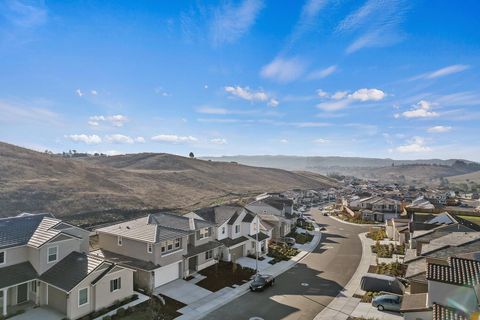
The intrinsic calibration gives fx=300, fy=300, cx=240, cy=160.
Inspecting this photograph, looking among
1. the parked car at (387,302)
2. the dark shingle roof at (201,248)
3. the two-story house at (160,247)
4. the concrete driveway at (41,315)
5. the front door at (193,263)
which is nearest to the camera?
the concrete driveway at (41,315)

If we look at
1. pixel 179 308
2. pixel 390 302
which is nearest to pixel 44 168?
pixel 179 308

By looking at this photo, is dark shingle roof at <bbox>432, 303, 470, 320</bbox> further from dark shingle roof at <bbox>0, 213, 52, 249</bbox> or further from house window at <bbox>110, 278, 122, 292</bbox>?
dark shingle roof at <bbox>0, 213, 52, 249</bbox>

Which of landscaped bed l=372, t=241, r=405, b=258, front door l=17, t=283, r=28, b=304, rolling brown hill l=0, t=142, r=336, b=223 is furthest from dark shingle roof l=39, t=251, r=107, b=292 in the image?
landscaped bed l=372, t=241, r=405, b=258

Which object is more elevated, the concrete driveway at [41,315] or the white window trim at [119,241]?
the white window trim at [119,241]

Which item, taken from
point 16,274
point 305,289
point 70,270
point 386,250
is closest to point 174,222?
point 70,270

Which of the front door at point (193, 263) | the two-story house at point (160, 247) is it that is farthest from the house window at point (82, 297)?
the front door at point (193, 263)

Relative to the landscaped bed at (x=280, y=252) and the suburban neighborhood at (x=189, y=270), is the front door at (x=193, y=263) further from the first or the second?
the landscaped bed at (x=280, y=252)

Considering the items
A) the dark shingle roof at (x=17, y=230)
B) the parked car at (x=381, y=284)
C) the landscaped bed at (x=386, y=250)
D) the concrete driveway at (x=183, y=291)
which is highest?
the dark shingle roof at (x=17, y=230)

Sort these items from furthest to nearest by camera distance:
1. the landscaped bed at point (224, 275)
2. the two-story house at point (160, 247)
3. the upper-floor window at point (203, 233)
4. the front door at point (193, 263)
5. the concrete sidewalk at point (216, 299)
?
the upper-floor window at point (203, 233)
the front door at point (193, 263)
the landscaped bed at point (224, 275)
the two-story house at point (160, 247)
the concrete sidewalk at point (216, 299)
